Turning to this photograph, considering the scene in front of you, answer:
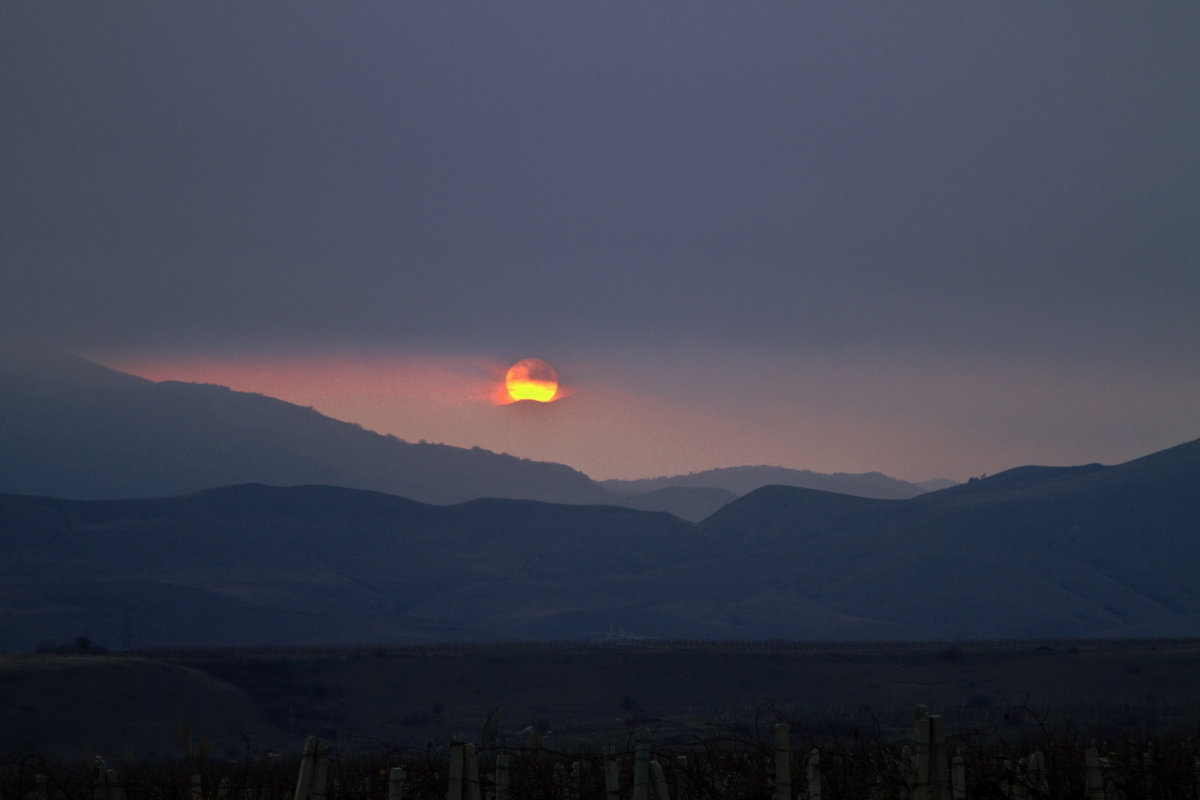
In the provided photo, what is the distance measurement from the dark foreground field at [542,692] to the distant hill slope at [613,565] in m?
45.0

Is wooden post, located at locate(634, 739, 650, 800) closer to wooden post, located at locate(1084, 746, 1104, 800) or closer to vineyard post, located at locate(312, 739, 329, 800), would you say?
vineyard post, located at locate(312, 739, 329, 800)

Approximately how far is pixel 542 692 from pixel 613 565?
91733 millimetres

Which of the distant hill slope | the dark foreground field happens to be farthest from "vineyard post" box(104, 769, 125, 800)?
the distant hill slope

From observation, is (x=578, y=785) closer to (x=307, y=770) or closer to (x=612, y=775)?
(x=612, y=775)

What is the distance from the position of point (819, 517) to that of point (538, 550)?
41.3 metres

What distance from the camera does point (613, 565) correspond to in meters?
158

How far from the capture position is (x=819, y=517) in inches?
6880

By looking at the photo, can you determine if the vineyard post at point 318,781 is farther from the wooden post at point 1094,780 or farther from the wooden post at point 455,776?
the wooden post at point 1094,780

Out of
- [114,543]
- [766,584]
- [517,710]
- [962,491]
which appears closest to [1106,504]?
[962,491]

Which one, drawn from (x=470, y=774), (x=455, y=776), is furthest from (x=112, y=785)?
(x=455, y=776)

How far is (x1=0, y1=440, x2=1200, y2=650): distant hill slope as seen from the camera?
400ft

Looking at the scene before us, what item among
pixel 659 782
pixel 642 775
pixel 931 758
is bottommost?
pixel 659 782

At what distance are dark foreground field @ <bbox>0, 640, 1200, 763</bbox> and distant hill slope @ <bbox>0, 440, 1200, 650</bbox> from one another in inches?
1773

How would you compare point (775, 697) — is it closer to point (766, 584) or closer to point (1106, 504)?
point (766, 584)
